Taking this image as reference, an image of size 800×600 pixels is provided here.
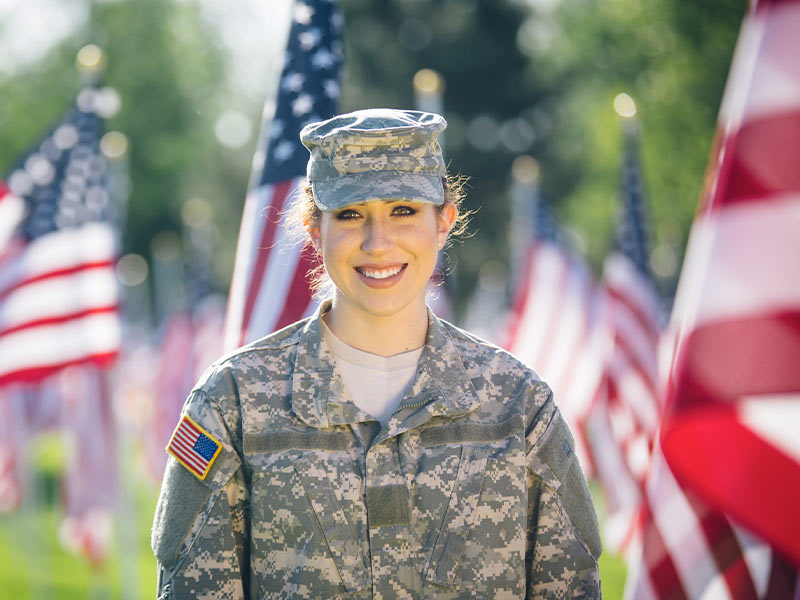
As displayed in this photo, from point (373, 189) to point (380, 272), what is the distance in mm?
227

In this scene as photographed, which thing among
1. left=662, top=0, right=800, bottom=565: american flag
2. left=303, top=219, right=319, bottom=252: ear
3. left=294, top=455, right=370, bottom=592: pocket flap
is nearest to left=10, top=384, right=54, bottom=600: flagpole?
left=303, top=219, right=319, bottom=252: ear

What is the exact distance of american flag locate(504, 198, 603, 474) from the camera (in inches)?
463

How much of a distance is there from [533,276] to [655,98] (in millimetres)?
18725

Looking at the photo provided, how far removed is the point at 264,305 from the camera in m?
5.17

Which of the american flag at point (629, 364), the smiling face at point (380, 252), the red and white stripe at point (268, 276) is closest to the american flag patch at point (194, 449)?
the smiling face at point (380, 252)

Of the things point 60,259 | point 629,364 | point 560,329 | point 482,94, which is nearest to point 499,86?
point 482,94

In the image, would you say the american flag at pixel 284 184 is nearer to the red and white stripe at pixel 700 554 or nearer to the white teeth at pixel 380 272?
the white teeth at pixel 380 272

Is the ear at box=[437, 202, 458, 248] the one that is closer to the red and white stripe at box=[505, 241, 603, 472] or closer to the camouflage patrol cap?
the camouflage patrol cap

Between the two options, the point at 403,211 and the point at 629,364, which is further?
the point at 629,364

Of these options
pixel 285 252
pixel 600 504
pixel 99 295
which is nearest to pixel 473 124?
pixel 600 504

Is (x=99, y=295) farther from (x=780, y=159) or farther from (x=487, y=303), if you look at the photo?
(x=487, y=303)

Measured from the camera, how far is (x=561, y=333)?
12.3m

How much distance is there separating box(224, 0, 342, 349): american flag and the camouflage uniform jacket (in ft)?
6.26

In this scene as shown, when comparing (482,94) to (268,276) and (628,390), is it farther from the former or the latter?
(268,276)
